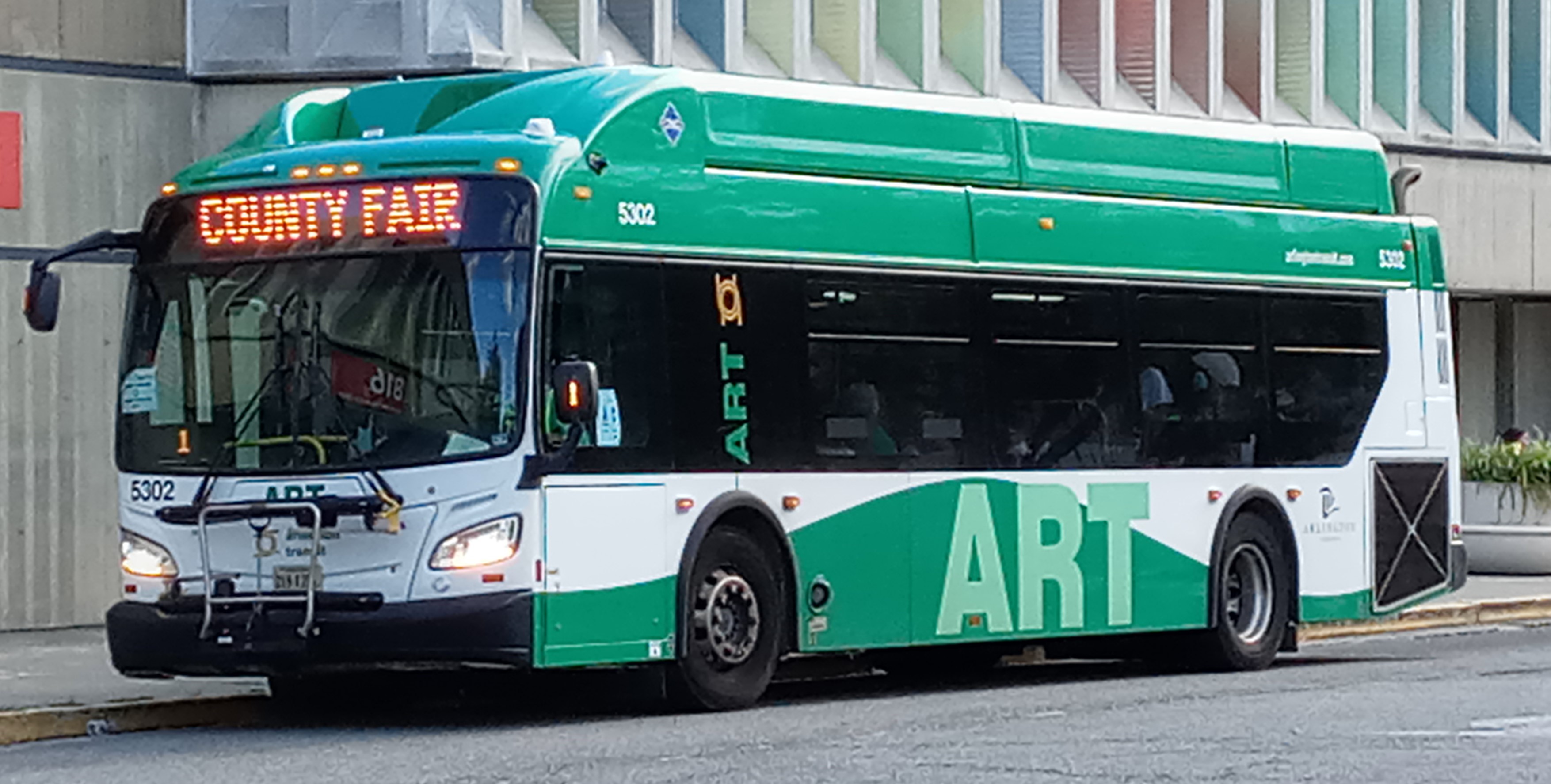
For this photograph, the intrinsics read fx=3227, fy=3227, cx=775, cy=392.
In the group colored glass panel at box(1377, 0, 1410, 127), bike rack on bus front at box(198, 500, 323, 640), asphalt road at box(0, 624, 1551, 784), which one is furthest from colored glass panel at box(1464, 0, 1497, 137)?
bike rack on bus front at box(198, 500, 323, 640)

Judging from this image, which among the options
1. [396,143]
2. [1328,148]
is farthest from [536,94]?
[1328,148]

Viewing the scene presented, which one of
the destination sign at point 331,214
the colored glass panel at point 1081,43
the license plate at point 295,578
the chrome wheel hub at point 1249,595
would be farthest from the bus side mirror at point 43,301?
the colored glass panel at point 1081,43

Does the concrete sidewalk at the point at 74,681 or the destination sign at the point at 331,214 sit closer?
the destination sign at the point at 331,214

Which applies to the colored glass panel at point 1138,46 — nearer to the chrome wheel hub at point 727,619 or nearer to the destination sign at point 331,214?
the chrome wheel hub at point 727,619

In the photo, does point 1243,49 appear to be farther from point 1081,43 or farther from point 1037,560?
point 1037,560

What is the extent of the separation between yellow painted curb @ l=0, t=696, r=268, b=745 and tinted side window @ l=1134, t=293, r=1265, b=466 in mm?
5589

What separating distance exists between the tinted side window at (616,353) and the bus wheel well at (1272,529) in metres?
4.93

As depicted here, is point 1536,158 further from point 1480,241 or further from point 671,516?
Result: point 671,516

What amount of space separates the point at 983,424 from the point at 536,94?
3429 mm

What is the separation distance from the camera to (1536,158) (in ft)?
116

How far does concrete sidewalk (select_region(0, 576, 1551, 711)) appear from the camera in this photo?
54.7ft

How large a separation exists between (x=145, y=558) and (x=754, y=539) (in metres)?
3.03

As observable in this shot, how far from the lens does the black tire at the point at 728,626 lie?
52.1ft

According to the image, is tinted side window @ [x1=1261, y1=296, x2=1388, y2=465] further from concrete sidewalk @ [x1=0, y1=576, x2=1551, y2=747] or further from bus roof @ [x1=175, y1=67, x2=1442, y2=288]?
concrete sidewalk @ [x1=0, y1=576, x2=1551, y2=747]
